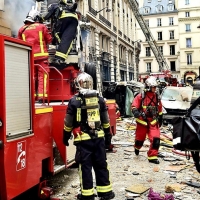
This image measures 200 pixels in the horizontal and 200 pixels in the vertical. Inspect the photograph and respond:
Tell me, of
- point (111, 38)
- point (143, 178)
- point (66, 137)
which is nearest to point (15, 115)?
point (66, 137)

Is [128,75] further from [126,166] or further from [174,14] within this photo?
[174,14]

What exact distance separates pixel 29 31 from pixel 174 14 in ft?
234

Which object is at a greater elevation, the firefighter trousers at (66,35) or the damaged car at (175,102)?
the firefighter trousers at (66,35)

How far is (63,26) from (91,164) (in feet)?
8.47

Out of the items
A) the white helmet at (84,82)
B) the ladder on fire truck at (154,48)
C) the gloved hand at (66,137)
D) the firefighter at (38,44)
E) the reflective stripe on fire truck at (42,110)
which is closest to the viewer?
the reflective stripe on fire truck at (42,110)

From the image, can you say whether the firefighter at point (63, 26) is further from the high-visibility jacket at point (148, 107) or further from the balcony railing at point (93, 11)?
the balcony railing at point (93, 11)

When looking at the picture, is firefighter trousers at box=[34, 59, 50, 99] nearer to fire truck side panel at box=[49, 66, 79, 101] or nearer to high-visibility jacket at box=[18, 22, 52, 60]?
high-visibility jacket at box=[18, 22, 52, 60]

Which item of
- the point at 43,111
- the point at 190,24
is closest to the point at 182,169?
the point at 43,111

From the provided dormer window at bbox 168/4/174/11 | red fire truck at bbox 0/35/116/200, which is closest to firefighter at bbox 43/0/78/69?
red fire truck at bbox 0/35/116/200

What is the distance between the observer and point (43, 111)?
396cm

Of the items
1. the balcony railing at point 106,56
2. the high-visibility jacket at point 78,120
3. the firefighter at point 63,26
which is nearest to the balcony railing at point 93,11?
the balcony railing at point 106,56

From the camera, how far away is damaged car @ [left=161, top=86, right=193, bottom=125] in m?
13.6

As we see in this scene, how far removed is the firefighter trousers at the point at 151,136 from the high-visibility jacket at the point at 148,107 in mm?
121

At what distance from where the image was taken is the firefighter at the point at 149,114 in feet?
23.4
